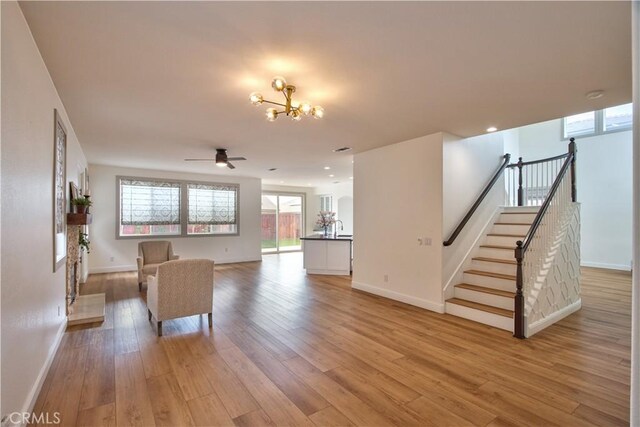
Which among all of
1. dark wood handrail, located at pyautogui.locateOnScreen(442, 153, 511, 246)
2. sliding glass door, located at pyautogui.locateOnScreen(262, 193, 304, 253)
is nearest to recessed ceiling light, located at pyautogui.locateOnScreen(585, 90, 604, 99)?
dark wood handrail, located at pyautogui.locateOnScreen(442, 153, 511, 246)

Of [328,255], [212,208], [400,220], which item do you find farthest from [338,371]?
[212,208]

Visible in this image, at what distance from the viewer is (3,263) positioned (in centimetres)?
161

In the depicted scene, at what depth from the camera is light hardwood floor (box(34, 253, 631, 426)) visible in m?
2.09

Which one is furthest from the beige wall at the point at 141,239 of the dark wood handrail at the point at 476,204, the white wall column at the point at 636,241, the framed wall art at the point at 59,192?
the white wall column at the point at 636,241

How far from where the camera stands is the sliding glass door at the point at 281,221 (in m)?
11.1

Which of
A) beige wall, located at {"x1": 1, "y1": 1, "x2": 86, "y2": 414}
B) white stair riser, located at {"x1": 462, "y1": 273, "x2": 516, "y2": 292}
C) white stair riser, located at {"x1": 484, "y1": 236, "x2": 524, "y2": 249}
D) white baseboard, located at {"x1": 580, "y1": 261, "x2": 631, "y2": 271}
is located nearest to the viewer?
beige wall, located at {"x1": 1, "y1": 1, "x2": 86, "y2": 414}

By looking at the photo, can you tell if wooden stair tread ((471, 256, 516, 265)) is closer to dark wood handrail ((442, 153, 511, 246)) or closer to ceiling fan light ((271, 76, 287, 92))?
dark wood handrail ((442, 153, 511, 246))

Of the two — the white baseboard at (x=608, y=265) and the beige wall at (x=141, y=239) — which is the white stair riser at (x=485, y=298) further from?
the beige wall at (x=141, y=239)

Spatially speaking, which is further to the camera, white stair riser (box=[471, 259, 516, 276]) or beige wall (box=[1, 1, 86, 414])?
white stair riser (box=[471, 259, 516, 276])

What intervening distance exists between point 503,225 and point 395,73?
147 inches

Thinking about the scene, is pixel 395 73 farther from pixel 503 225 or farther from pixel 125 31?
pixel 503 225

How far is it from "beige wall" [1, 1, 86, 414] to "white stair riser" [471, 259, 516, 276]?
200 inches

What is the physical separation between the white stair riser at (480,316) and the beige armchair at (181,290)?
325 cm

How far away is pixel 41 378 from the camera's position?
237cm
